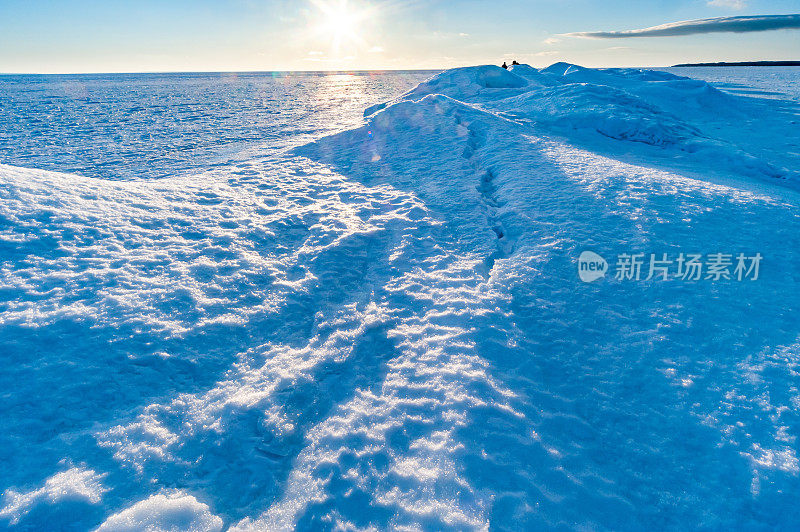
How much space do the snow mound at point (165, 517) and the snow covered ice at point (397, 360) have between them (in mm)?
11

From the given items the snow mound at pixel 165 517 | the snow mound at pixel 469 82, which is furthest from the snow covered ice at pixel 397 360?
the snow mound at pixel 469 82

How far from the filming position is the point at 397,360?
10.1ft

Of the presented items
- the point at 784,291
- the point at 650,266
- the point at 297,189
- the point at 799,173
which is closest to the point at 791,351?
the point at 784,291

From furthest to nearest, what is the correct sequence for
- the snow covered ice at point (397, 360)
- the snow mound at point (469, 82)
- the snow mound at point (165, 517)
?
the snow mound at point (469, 82)
the snow covered ice at point (397, 360)
the snow mound at point (165, 517)

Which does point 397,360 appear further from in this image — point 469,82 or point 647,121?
point 469,82

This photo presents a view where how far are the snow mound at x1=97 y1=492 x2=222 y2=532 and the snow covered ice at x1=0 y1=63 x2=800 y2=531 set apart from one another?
0.01 m

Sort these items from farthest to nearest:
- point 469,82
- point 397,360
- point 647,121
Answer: point 469,82 < point 647,121 < point 397,360

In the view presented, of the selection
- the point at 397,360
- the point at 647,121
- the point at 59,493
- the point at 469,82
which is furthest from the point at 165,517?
the point at 469,82

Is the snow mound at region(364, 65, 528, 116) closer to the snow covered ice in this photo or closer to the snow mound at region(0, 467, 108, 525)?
the snow covered ice

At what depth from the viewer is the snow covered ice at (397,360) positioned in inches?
82.0

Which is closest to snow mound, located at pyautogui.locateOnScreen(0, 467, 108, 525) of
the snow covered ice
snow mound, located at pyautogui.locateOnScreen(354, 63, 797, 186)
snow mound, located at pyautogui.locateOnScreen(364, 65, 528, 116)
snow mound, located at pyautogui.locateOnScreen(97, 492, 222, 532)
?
the snow covered ice

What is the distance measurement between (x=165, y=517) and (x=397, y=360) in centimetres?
176

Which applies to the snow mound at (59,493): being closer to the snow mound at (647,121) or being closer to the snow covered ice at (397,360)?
the snow covered ice at (397,360)

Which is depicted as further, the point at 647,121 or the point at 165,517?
the point at 647,121
